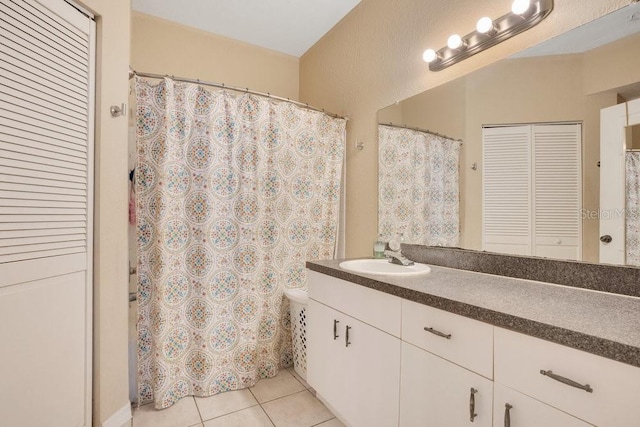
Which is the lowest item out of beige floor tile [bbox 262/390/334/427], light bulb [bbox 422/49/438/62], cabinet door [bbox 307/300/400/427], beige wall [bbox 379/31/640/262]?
beige floor tile [bbox 262/390/334/427]

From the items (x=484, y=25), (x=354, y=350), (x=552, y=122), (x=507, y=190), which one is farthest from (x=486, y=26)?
(x=354, y=350)

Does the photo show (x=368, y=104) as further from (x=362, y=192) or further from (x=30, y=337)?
(x=30, y=337)

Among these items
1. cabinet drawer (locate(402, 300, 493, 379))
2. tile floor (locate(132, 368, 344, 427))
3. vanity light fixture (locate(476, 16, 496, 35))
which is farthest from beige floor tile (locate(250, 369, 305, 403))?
vanity light fixture (locate(476, 16, 496, 35))

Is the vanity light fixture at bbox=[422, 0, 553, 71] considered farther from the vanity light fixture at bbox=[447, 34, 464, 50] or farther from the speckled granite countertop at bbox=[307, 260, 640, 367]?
the speckled granite countertop at bbox=[307, 260, 640, 367]

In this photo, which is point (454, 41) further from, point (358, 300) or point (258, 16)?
point (258, 16)

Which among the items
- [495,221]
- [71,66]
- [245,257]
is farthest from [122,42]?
[495,221]

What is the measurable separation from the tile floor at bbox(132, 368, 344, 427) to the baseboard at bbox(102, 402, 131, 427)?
0.07 m

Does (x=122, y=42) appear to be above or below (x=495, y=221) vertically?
above

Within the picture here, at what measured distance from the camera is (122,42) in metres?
1.62

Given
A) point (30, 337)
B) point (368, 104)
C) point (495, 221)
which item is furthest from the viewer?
point (368, 104)

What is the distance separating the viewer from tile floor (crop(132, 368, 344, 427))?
Answer: 167cm

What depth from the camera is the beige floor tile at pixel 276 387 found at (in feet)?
6.35

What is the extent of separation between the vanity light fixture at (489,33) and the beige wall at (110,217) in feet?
5.55

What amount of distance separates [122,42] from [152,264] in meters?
1.24
